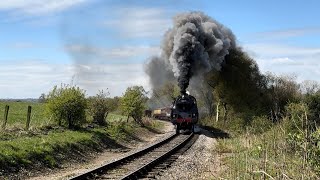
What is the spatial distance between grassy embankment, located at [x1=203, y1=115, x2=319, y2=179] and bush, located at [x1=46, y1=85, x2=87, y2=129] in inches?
340

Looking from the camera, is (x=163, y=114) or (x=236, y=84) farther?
(x=163, y=114)

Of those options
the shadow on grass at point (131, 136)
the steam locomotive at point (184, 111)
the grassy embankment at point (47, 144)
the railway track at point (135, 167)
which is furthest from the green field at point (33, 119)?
the railway track at point (135, 167)

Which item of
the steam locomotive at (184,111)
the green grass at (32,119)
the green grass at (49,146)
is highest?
the steam locomotive at (184,111)

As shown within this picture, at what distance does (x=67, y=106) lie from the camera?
1005 inches

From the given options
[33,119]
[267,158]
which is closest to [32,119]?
[33,119]

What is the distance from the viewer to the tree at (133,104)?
40.4 metres

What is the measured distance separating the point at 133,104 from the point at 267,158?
30397 millimetres

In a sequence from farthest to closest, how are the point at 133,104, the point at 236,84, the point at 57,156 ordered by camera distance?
the point at 236,84, the point at 133,104, the point at 57,156

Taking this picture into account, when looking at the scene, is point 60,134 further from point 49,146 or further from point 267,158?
point 267,158

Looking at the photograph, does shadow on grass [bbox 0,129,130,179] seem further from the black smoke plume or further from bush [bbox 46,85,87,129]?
the black smoke plume

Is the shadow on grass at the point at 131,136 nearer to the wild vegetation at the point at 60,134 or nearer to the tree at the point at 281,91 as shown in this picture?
the wild vegetation at the point at 60,134

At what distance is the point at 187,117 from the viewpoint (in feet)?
106

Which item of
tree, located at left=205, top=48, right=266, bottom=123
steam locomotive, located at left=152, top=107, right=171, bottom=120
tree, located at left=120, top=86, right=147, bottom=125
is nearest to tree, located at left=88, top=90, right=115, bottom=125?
tree, located at left=120, top=86, right=147, bottom=125

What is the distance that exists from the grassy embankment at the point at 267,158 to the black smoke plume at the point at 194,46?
10.7 m
